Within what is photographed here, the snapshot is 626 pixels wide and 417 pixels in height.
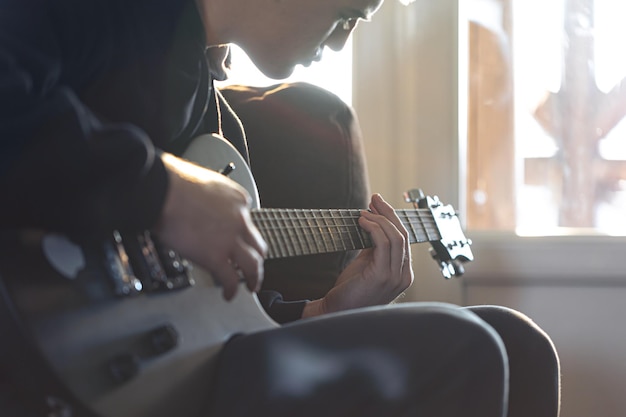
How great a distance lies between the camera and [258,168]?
1.31m

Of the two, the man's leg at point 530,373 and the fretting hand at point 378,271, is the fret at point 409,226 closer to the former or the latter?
the fretting hand at point 378,271

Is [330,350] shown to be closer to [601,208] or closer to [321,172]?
[321,172]

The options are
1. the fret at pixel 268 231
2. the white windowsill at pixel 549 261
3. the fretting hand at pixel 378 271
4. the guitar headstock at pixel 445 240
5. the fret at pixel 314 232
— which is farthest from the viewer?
the white windowsill at pixel 549 261

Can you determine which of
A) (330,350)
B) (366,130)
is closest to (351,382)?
(330,350)

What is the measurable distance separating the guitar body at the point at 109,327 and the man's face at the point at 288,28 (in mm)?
338

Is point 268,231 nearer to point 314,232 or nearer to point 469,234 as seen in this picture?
point 314,232

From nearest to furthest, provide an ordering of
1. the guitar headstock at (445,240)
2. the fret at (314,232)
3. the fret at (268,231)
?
1. the fret at (268,231)
2. the fret at (314,232)
3. the guitar headstock at (445,240)

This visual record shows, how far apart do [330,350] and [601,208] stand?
130 cm

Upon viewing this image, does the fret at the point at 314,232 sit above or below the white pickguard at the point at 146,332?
above

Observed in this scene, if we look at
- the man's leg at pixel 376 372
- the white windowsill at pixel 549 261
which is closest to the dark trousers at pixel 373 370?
the man's leg at pixel 376 372

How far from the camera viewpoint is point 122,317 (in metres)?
0.61

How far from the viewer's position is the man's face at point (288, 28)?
90 centimetres

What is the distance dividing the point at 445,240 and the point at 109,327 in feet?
2.34

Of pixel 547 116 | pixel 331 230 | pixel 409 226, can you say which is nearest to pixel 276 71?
pixel 331 230
